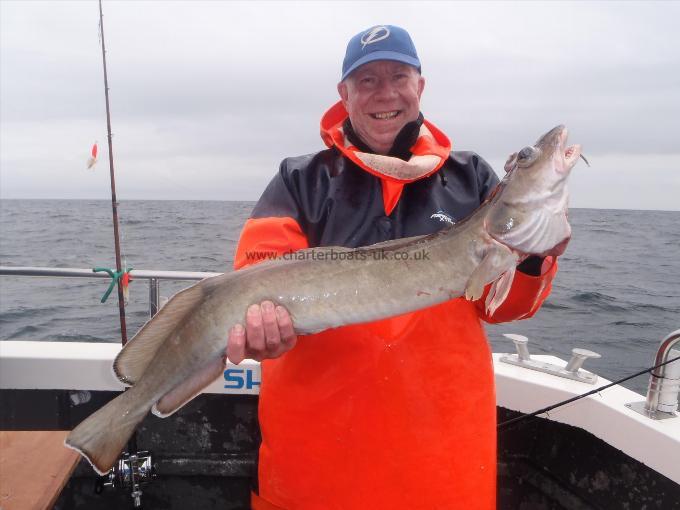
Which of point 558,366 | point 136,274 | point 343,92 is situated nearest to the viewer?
point 343,92

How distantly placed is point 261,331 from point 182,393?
1.54 feet

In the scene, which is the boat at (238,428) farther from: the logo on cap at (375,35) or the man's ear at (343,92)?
Result: the logo on cap at (375,35)

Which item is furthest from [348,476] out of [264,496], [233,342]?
[233,342]

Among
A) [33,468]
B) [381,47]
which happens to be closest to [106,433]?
[33,468]

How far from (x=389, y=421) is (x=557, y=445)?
1.98 meters

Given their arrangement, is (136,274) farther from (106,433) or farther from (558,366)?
(558,366)

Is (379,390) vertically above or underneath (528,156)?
underneath

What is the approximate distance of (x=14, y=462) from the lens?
2.68 metres

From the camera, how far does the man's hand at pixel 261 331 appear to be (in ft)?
7.70

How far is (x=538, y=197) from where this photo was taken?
2.31 metres

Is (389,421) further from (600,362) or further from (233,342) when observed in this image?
(600,362)

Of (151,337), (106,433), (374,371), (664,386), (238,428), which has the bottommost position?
(238,428)

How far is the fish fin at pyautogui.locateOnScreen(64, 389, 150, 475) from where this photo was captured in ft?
7.23

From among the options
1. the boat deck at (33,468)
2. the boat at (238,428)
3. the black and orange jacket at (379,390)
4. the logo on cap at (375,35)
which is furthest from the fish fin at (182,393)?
the logo on cap at (375,35)
